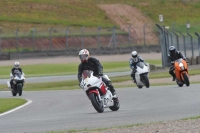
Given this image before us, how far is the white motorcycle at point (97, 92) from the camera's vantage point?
17.1 meters

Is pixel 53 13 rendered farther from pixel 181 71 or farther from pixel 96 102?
pixel 96 102

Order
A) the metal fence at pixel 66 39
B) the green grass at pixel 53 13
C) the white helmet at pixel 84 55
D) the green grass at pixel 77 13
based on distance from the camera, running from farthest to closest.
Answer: the green grass at pixel 53 13 < the green grass at pixel 77 13 < the metal fence at pixel 66 39 < the white helmet at pixel 84 55

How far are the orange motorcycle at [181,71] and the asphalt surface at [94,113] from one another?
2.57 metres

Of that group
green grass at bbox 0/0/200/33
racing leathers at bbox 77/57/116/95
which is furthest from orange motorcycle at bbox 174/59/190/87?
green grass at bbox 0/0/200/33

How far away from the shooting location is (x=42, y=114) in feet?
59.7

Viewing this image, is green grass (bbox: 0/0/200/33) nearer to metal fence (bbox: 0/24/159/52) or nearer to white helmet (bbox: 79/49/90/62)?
metal fence (bbox: 0/24/159/52)

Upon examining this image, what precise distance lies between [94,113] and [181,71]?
936 centimetres

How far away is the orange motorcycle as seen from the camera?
1019 inches

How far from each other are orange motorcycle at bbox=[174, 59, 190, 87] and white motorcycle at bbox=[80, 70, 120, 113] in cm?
848

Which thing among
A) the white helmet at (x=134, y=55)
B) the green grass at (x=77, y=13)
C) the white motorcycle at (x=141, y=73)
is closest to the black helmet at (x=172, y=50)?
the white helmet at (x=134, y=55)

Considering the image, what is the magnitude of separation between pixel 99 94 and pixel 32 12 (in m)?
67.6

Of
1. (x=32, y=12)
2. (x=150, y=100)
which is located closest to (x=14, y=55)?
(x=32, y=12)

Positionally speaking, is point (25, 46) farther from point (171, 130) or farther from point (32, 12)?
point (171, 130)

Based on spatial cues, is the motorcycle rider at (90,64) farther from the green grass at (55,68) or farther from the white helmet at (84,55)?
the green grass at (55,68)
